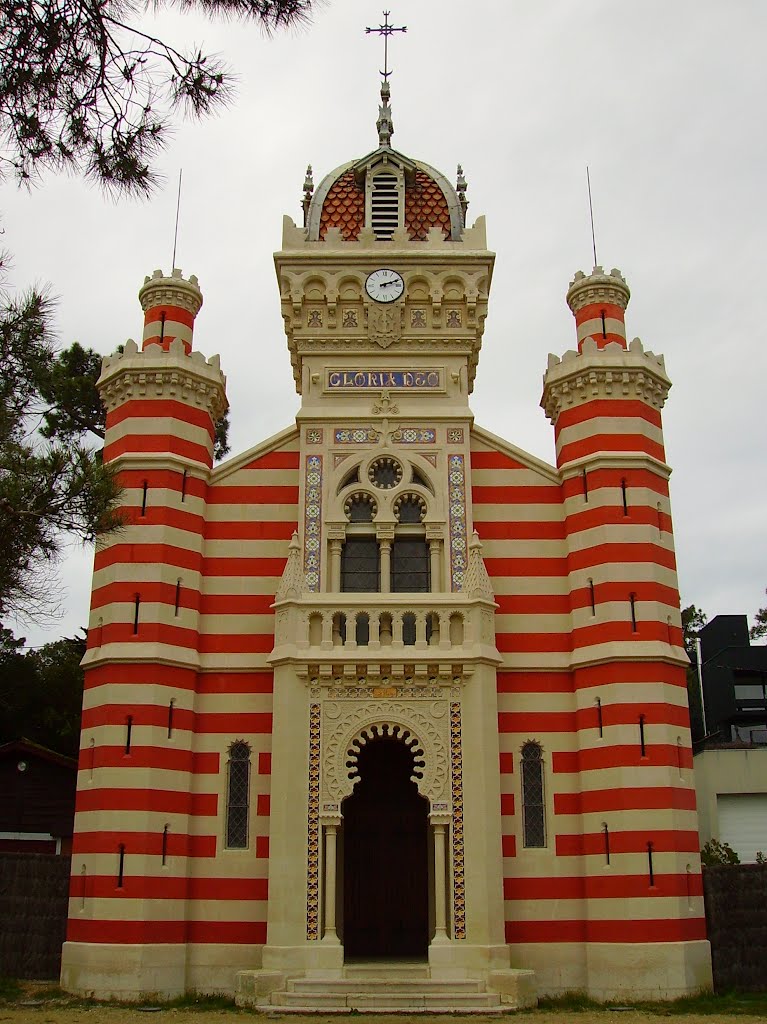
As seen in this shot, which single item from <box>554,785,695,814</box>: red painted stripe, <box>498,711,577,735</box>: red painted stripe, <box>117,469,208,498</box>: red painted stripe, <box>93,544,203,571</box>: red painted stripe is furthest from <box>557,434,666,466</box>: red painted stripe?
<box>93,544,203,571</box>: red painted stripe

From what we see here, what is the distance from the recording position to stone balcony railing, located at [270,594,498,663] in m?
20.3

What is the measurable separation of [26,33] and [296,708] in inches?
511

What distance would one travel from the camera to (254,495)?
908 inches

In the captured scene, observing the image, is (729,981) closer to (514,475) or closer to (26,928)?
(514,475)

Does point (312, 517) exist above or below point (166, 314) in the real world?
below

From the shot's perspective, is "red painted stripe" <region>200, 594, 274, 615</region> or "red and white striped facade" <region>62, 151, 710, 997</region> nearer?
"red and white striped facade" <region>62, 151, 710, 997</region>

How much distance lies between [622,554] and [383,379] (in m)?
6.26

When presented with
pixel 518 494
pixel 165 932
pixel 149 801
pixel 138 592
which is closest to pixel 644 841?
pixel 518 494

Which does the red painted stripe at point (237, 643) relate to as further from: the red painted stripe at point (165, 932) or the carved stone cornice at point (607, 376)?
the carved stone cornice at point (607, 376)

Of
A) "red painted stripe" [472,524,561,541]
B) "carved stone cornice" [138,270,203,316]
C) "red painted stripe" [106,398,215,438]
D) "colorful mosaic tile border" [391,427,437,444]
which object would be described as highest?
"carved stone cornice" [138,270,203,316]

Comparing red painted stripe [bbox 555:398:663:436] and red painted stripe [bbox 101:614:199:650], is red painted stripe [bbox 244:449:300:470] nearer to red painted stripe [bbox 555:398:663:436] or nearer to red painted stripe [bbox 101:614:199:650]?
red painted stripe [bbox 101:614:199:650]

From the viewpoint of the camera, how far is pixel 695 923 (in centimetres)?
1966

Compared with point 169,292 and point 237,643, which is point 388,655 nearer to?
point 237,643

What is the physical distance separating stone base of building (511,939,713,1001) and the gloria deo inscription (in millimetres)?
11320
